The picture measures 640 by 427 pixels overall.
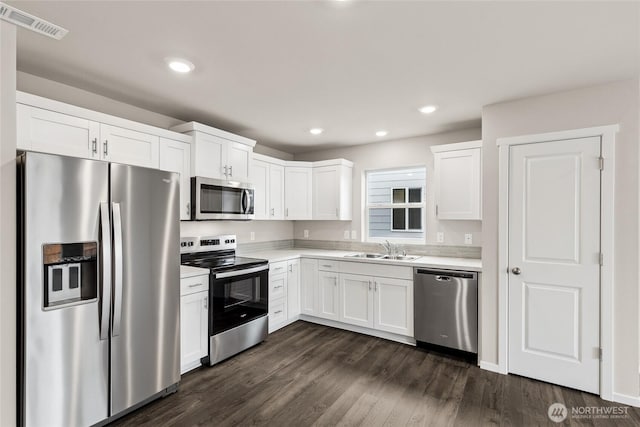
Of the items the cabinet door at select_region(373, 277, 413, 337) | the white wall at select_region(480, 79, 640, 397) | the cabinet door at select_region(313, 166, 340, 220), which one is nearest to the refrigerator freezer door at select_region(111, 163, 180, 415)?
the cabinet door at select_region(373, 277, 413, 337)

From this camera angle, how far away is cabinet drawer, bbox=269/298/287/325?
3674 mm

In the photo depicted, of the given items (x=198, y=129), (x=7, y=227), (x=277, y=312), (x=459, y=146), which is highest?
(x=198, y=129)

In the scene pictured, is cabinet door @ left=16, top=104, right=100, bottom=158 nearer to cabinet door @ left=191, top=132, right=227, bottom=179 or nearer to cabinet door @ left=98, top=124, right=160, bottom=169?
cabinet door @ left=98, top=124, right=160, bottom=169

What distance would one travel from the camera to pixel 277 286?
376cm

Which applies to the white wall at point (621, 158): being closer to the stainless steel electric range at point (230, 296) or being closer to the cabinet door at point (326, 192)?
the cabinet door at point (326, 192)

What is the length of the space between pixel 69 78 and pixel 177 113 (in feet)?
2.99

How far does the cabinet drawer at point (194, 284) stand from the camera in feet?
8.73

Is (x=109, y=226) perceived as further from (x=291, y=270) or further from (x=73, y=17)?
(x=291, y=270)

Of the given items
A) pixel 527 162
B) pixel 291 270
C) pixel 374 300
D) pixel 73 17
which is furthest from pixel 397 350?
pixel 73 17

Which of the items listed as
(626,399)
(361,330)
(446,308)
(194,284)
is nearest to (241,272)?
(194,284)

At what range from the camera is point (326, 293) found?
3.95 m

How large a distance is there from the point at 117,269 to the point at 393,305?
2.67 meters

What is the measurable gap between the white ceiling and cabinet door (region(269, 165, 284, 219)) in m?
1.28

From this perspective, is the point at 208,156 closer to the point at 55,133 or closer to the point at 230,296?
the point at 55,133
